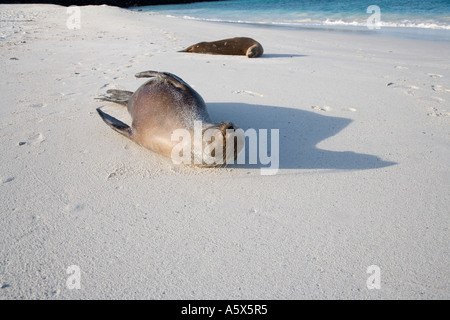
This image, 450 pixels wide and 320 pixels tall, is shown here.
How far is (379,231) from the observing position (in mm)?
1843

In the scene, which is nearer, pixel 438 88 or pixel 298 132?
pixel 298 132

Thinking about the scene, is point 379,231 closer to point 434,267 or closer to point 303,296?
point 434,267

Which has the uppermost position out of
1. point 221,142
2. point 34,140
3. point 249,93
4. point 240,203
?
point 249,93

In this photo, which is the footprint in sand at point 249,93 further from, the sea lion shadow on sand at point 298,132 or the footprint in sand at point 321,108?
the footprint in sand at point 321,108

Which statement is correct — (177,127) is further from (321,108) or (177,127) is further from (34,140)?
(321,108)

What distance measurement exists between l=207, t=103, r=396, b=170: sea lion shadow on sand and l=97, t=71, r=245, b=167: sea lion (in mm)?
376

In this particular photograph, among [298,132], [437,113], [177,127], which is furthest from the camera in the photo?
[437,113]

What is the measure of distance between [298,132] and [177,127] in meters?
1.14

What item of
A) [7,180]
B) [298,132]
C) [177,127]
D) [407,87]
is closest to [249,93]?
[298,132]

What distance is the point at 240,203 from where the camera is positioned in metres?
2.08

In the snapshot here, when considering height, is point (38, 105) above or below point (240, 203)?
above

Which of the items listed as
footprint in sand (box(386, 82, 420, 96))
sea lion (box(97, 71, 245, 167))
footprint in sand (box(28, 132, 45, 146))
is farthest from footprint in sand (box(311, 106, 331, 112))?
footprint in sand (box(28, 132, 45, 146))

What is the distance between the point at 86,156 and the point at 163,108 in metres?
0.68

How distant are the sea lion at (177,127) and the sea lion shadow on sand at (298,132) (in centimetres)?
38
